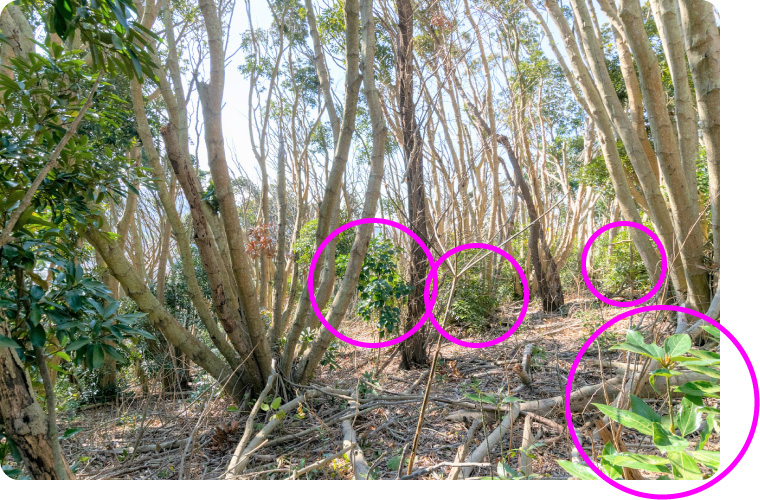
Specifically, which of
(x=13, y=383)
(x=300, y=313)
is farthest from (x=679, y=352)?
(x=300, y=313)

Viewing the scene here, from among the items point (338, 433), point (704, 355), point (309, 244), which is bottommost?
point (338, 433)

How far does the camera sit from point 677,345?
2.77 feet

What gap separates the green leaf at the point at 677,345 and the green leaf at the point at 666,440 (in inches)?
5.4

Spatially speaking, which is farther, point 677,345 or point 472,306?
point 472,306

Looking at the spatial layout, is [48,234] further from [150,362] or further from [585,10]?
[150,362]

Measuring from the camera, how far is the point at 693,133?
7.42ft

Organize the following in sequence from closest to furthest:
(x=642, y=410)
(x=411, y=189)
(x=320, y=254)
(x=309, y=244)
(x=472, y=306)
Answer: (x=642, y=410)
(x=320, y=254)
(x=411, y=189)
(x=472, y=306)
(x=309, y=244)

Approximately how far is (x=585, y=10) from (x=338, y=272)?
2.34m

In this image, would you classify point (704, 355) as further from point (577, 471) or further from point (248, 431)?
point (248, 431)

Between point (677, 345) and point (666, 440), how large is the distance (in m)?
0.18

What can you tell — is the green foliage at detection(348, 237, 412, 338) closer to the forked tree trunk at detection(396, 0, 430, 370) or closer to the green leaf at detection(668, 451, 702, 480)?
the forked tree trunk at detection(396, 0, 430, 370)

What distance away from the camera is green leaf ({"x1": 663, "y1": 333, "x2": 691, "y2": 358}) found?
0.83 m

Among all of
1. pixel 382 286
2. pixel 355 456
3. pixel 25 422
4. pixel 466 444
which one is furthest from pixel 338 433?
pixel 25 422

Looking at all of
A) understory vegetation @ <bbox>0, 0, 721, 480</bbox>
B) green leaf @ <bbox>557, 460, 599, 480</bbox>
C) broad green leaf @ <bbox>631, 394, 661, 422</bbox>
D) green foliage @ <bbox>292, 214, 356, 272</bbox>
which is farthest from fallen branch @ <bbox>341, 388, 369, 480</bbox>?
green foliage @ <bbox>292, 214, 356, 272</bbox>
